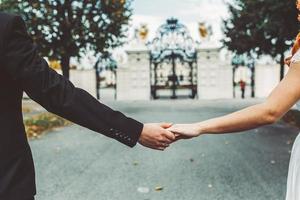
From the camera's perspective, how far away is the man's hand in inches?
118

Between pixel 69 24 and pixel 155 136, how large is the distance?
1629cm

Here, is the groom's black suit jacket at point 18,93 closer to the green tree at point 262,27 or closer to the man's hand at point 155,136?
the man's hand at point 155,136

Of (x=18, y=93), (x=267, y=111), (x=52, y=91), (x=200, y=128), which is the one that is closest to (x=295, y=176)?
(x=267, y=111)

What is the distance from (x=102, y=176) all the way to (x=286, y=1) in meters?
9.08

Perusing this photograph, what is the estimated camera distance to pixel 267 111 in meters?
2.46

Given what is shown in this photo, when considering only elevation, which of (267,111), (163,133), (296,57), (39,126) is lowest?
(39,126)

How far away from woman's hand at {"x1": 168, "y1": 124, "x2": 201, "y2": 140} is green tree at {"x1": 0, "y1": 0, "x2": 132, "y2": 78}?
15971 mm

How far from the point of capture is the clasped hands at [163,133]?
297 cm

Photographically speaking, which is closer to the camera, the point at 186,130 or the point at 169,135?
the point at 186,130

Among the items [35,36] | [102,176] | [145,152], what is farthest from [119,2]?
[102,176]

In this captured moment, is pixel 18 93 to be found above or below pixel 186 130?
above

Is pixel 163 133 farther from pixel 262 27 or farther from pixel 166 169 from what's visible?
pixel 262 27

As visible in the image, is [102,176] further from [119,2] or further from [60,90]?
[119,2]

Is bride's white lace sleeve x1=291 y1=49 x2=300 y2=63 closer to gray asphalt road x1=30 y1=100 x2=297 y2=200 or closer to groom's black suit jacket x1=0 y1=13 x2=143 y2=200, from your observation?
groom's black suit jacket x1=0 y1=13 x2=143 y2=200
